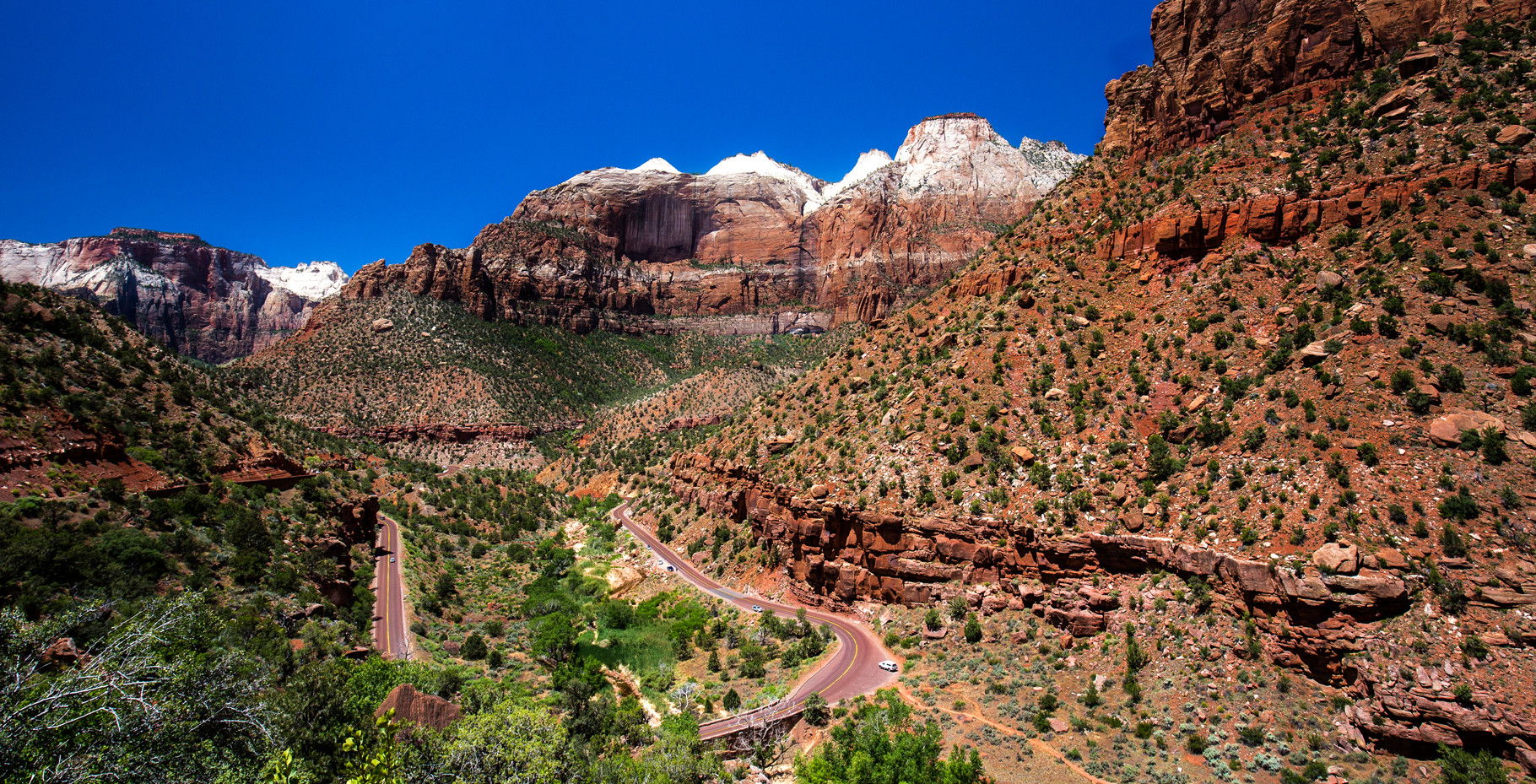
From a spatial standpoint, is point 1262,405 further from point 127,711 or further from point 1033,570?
point 127,711

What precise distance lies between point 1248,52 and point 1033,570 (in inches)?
1261

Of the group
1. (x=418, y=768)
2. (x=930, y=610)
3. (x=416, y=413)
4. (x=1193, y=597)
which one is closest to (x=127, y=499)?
(x=418, y=768)

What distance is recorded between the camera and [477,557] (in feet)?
163

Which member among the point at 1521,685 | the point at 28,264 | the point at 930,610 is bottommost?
the point at 930,610

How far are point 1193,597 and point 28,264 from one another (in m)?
266

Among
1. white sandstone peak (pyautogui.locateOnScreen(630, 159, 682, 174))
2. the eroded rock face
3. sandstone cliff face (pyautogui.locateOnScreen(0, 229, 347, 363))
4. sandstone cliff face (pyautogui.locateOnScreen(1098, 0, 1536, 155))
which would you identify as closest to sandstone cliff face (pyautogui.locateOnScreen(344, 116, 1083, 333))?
white sandstone peak (pyautogui.locateOnScreen(630, 159, 682, 174))

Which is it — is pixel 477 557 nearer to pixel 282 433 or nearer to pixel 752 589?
pixel 282 433

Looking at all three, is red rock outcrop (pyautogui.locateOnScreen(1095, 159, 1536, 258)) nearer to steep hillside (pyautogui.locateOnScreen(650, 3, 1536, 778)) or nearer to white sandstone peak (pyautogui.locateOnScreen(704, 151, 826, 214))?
steep hillside (pyautogui.locateOnScreen(650, 3, 1536, 778))

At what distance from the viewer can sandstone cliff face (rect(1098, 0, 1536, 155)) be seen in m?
29.8

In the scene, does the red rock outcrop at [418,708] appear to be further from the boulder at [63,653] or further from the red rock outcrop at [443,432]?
the red rock outcrop at [443,432]

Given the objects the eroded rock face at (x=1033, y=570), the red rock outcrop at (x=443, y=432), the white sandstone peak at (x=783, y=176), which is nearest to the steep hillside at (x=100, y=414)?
the eroded rock face at (x=1033, y=570)

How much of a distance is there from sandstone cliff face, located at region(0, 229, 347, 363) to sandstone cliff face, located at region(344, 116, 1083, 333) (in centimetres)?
10456

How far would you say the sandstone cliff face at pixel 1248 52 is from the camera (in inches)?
1175

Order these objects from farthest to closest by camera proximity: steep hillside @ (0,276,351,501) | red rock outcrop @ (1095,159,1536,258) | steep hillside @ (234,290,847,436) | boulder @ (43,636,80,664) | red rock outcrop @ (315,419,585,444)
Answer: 1. steep hillside @ (234,290,847,436)
2. red rock outcrop @ (315,419,585,444)
3. red rock outcrop @ (1095,159,1536,258)
4. steep hillside @ (0,276,351,501)
5. boulder @ (43,636,80,664)
